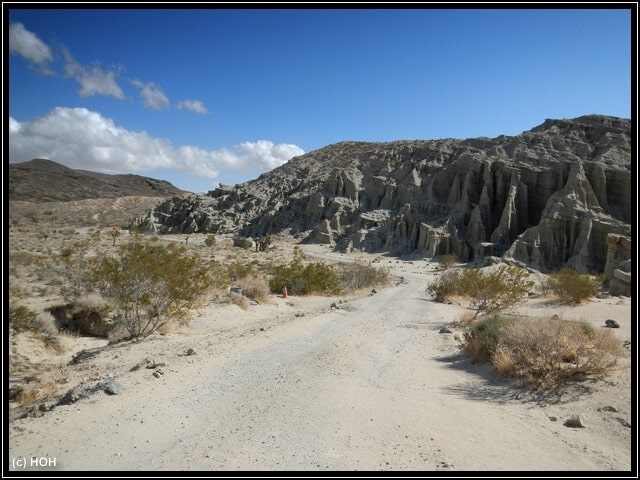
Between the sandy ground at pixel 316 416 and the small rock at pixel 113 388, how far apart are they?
0.26 ft

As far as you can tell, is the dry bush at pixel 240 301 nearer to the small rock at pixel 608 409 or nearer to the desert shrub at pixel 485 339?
the desert shrub at pixel 485 339

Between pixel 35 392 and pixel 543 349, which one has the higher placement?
pixel 543 349

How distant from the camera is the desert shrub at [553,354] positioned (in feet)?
22.5

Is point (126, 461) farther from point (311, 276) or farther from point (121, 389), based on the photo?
point (311, 276)

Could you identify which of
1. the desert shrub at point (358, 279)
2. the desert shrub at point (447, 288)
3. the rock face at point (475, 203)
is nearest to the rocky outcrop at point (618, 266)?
the rock face at point (475, 203)

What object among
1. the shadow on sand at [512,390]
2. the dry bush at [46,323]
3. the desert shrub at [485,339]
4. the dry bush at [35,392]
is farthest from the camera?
the dry bush at [46,323]

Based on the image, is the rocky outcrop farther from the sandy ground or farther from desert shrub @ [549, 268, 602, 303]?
the sandy ground

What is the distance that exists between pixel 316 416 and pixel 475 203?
56.3 m

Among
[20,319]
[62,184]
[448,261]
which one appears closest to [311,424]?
[20,319]

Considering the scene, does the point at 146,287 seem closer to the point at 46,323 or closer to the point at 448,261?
the point at 46,323

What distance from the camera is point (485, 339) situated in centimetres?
922

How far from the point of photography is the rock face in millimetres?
40406

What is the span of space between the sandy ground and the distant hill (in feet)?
360

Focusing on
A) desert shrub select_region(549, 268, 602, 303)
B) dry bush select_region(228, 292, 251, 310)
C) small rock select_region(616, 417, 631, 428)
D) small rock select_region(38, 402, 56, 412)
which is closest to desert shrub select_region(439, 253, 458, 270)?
desert shrub select_region(549, 268, 602, 303)
